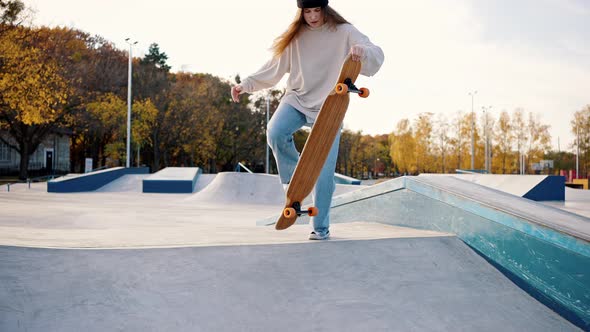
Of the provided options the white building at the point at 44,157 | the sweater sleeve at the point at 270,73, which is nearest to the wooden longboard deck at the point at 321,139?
the sweater sleeve at the point at 270,73

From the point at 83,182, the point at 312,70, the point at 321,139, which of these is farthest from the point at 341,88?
the point at 83,182

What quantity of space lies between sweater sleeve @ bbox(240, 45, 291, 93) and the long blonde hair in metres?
0.05

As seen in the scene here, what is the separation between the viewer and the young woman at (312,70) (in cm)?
370

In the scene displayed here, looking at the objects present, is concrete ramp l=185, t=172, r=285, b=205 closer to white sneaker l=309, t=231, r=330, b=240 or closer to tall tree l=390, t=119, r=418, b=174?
white sneaker l=309, t=231, r=330, b=240

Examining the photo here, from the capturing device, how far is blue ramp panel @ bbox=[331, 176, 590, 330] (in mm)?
2762

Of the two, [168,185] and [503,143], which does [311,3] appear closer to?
[168,185]

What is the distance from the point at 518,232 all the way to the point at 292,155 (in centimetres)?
178

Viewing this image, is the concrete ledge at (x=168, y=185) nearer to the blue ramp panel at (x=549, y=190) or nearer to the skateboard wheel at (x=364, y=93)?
the blue ramp panel at (x=549, y=190)

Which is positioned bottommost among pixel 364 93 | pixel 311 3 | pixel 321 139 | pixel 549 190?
pixel 549 190

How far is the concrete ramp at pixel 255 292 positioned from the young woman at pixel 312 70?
0.80m

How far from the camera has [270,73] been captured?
160 inches

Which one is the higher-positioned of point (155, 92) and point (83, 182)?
point (155, 92)

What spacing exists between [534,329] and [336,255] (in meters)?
1.19

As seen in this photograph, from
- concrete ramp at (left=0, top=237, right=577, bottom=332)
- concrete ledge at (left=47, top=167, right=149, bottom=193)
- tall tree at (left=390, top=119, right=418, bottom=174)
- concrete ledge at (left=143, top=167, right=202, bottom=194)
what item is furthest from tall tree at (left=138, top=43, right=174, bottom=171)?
concrete ramp at (left=0, top=237, right=577, bottom=332)
